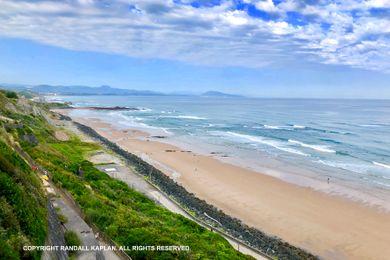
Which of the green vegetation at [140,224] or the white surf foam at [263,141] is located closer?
the green vegetation at [140,224]

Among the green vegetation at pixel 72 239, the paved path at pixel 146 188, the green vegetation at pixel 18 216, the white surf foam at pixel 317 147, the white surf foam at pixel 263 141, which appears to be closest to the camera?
the green vegetation at pixel 18 216

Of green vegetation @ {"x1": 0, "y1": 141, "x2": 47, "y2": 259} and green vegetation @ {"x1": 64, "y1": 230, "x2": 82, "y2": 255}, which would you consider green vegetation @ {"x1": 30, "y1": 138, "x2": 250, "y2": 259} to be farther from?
green vegetation @ {"x1": 0, "y1": 141, "x2": 47, "y2": 259}

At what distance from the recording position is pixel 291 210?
31.4 m

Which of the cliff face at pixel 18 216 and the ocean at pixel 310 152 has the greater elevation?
the cliff face at pixel 18 216

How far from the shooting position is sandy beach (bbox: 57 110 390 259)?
2514 centimetres

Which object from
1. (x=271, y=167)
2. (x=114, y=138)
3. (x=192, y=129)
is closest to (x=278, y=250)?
(x=271, y=167)

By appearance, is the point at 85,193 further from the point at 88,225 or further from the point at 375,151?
the point at 375,151

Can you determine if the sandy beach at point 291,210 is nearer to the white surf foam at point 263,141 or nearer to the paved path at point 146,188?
the paved path at point 146,188

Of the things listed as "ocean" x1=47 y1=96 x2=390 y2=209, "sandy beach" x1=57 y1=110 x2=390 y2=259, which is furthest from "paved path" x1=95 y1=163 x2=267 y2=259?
"ocean" x1=47 y1=96 x2=390 y2=209

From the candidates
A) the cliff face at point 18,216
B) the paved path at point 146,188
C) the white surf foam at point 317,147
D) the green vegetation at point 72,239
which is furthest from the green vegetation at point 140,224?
the white surf foam at point 317,147

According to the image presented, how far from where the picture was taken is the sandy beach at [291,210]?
25.1m

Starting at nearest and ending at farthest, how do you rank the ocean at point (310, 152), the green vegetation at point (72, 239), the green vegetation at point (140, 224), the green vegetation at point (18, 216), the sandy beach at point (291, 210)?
the green vegetation at point (18, 216) < the green vegetation at point (72, 239) < the green vegetation at point (140, 224) < the sandy beach at point (291, 210) < the ocean at point (310, 152)

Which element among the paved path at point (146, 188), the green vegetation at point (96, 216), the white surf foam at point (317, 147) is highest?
the green vegetation at point (96, 216)

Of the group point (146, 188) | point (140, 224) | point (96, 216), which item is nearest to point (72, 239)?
point (96, 216)
